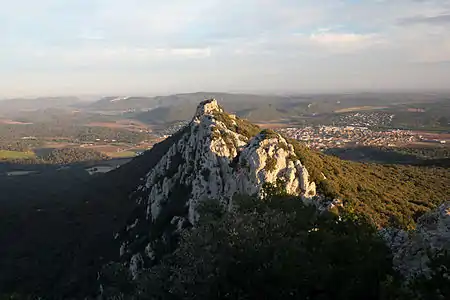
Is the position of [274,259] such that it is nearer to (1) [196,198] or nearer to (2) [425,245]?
(2) [425,245]

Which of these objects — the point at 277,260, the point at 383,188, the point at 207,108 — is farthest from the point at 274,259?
the point at 207,108

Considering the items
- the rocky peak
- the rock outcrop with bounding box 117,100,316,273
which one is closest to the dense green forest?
the rock outcrop with bounding box 117,100,316,273

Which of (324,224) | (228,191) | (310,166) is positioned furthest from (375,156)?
(324,224)

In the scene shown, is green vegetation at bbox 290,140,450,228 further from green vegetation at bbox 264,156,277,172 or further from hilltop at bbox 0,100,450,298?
green vegetation at bbox 264,156,277,172

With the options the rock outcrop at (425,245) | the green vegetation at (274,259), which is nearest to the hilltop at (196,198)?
the green vegetation at (274,259)

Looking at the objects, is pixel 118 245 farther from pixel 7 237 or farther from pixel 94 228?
pixel 7 237
